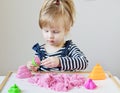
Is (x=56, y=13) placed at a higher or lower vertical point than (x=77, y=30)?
higher

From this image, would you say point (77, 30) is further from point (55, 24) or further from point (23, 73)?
point (23, 73)

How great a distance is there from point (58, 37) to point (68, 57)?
0.28 feet

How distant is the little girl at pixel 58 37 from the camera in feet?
3.07

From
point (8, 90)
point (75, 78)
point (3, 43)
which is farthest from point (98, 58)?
point (8, 90)

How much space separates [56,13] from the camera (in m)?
0.98

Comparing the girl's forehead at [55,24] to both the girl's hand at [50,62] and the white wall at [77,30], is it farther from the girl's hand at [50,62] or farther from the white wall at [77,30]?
the white wall at [77,30]

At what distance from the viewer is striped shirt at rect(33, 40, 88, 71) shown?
0.93 meters

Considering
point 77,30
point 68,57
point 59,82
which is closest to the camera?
point 59,82

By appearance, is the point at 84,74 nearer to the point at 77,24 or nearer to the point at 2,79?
the point at 2,79

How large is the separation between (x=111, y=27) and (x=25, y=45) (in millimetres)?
539

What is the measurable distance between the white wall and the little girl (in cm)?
52

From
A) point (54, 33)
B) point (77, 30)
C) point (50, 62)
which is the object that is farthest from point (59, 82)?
point (77, 30)

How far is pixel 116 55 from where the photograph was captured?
1.64 m

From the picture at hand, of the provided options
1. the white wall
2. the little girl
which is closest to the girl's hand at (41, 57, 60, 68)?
the little girl
